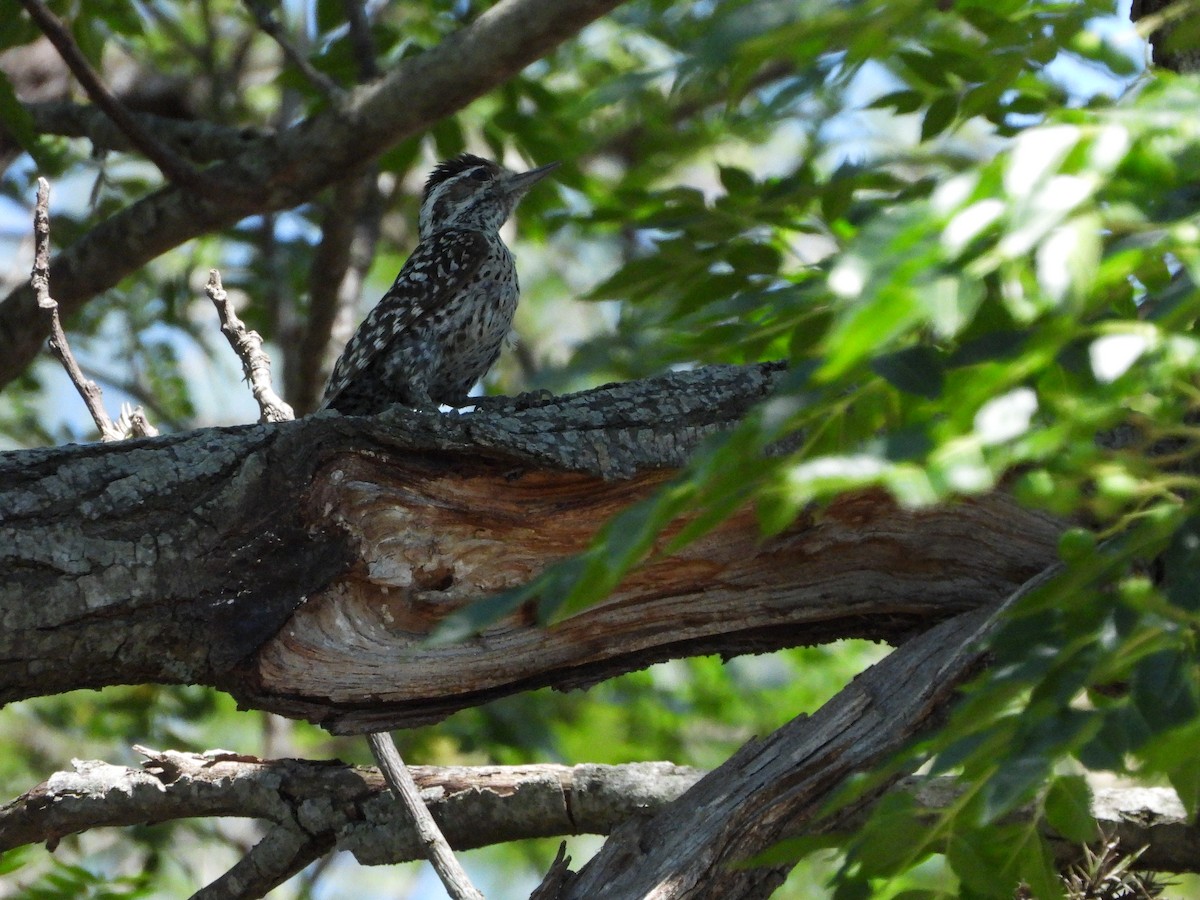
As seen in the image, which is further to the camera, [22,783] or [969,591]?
[22,783]

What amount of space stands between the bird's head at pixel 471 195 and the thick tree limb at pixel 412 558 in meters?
2.82

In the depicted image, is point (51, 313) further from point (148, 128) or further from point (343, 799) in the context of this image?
point (148, 128)

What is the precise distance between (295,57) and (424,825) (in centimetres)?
310

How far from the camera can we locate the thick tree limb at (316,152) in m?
4.48

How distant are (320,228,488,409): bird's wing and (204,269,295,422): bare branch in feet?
1.81

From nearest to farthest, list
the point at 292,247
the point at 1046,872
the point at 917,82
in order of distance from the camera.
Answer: the point at 1046,872
the point at 917,82
the point at 292,247

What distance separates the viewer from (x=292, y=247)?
7680 mm

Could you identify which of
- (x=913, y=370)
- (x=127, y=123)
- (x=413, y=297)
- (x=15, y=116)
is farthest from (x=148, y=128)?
(x=913, y=370)

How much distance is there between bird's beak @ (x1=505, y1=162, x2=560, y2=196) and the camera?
5584 mm

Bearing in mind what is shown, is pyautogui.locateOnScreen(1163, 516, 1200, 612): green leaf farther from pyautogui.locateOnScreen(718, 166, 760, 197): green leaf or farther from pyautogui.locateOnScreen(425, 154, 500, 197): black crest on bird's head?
pyautogui.locateOnScreen(425, 154, 500, 197): black crest on bird's head

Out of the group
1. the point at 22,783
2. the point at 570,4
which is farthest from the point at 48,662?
the point at 22,783

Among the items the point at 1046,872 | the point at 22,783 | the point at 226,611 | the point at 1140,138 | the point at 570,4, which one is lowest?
the point at 22,783

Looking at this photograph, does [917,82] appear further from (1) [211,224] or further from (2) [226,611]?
(1) [211,224]

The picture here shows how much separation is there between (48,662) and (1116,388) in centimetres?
239
